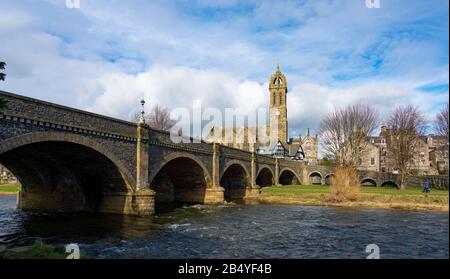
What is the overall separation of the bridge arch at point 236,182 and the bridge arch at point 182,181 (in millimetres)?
12179

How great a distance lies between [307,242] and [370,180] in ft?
225

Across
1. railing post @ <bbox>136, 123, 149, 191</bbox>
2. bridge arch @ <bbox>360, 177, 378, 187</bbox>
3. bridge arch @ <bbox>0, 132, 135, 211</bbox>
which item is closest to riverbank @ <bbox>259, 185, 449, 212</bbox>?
railing post @ <bbox>136, 123, 149, 191</bbox>

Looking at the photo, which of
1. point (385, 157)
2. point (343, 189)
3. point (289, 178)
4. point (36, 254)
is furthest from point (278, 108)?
point (36, 254)

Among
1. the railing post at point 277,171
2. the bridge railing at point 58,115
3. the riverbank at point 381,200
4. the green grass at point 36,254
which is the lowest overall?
the riverbank at point 381,200

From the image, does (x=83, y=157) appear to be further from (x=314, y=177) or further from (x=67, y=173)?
(x=314, y=177)

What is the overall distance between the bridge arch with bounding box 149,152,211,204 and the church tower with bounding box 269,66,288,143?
74.6 meters

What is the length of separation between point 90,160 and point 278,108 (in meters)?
101

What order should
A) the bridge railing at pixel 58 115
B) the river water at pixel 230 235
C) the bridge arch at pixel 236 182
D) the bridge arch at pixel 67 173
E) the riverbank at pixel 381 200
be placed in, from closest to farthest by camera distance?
the river water at pixel 230 235 < the bridge railing at pixel 58 115 < the bridge arch at pixel 67 173 < the riverbank at pixel 381 200 < the bridge arch at pixel 236 182

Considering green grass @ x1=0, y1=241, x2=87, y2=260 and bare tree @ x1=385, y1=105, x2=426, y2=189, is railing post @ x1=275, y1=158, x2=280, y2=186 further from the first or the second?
green grass @ x1=0, y1=241, x2=87, y2=260

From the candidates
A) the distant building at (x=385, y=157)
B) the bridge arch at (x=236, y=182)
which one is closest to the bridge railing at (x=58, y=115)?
the bridge arch at (x=236, y=182)

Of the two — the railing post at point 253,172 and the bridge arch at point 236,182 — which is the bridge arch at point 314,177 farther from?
the bridge arch at point 236,182

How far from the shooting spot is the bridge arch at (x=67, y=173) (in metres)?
26.0

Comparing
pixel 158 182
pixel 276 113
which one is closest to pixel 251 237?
pixel 158 182
